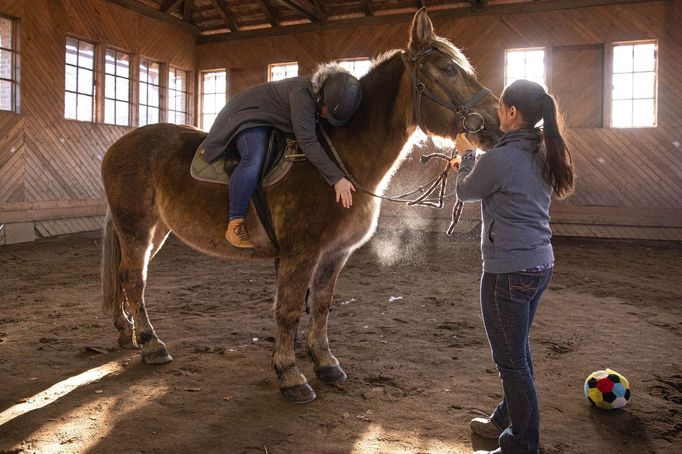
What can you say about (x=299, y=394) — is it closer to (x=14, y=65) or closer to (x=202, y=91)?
(x=14, y=65)

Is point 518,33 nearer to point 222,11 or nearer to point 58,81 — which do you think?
point 222,11

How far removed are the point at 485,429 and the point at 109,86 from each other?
12449 mm

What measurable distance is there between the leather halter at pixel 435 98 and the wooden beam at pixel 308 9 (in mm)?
10716

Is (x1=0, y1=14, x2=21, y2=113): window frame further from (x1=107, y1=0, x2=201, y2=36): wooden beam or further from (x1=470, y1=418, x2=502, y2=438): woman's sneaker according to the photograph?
(x1=470, y1=418, x2=502, y2=438): woman's sneaker

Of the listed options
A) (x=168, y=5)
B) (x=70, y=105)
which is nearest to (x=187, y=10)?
(x=168, y=5)

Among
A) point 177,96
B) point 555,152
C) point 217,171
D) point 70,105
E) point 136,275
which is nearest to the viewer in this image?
point 555,152

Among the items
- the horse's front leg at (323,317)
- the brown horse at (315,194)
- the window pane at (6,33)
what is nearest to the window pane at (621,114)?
the brown horse at (315,194)

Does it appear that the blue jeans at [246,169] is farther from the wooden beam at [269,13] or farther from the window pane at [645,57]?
the wooden beam at [269,13]

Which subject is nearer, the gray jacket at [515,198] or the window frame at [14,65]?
the gray jacket at [515,198]

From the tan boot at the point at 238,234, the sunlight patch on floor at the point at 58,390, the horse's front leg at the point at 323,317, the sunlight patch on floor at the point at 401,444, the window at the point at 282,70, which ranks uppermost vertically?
the window at the point at 282,70

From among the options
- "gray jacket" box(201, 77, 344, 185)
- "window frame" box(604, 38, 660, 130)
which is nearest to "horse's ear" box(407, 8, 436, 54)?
"gray jacket" box(201, 77, 344, 185)

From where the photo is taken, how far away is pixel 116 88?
41.8 ft

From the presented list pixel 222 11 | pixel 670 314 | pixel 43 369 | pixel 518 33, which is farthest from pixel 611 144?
pixel 43 369

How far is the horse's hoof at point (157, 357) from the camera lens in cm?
356
